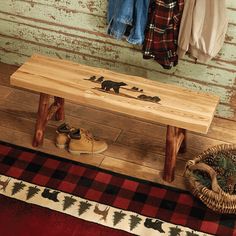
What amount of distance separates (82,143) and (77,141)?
3 cm

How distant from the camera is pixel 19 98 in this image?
124 inches

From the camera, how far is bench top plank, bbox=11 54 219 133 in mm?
2281

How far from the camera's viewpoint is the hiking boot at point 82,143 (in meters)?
2.62

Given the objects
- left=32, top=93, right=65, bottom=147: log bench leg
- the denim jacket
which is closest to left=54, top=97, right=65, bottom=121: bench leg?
left=32, top=93, right=65, bottom=147: log bench leg

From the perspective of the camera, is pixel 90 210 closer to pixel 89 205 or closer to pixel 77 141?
pixel 89 205

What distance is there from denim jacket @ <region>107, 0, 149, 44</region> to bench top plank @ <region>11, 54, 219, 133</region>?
0.99 feet

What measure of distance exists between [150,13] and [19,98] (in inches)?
45.6

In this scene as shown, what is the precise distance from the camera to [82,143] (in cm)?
262

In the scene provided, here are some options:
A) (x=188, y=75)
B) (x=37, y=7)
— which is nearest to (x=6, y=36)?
(x=37, y=7)

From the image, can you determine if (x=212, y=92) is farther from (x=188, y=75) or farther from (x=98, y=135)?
(x=98, y=135)

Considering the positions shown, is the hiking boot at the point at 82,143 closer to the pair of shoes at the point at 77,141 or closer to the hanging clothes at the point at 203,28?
the pair of shoes at the point at 77,141

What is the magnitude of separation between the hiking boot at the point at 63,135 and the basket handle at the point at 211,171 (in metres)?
0.79

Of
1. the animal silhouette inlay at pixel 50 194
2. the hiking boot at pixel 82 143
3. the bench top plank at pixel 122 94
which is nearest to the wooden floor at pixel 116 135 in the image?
the hiking boot at pixel 82 143

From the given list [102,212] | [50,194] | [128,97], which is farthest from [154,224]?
[128,97]
